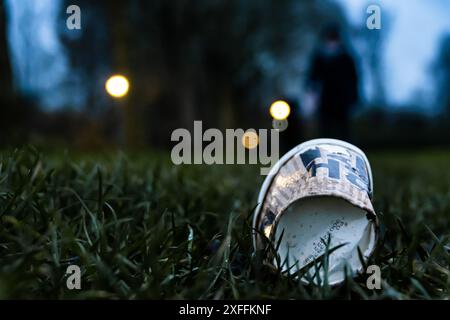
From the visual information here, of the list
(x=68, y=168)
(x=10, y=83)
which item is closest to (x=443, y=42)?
(x=10, y=83)

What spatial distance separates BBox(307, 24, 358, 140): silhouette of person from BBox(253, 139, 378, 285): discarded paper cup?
421 centimetres

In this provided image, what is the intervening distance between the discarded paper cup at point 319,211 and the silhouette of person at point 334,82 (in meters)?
4.21

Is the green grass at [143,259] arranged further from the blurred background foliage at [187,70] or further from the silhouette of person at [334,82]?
the blurred background foliage at [187,70]

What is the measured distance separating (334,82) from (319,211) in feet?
14.3

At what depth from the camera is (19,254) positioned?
1198 millimetres

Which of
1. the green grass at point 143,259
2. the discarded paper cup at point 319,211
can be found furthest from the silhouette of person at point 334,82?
the discarded paper cup at point 319,211

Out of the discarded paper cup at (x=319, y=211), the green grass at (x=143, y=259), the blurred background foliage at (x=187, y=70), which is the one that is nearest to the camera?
the green grass at (x=143, y=259)

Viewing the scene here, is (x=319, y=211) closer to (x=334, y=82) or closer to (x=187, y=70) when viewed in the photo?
(x=334, y=82)

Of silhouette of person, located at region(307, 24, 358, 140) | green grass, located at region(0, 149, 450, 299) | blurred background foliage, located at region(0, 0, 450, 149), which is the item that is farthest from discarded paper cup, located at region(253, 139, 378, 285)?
blurred background foliage, located at region(0, 0, 450, 149)

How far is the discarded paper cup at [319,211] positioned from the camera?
1352 millimetres

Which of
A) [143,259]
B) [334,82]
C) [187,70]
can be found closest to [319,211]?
[143,259]

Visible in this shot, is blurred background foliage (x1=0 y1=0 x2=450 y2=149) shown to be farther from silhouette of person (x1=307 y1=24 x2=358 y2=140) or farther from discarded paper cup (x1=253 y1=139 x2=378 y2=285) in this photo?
discarded paper cup (x1=253 y1=139 x2=378 y2=285)

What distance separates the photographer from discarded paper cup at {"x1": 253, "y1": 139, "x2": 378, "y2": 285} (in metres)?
1.35
